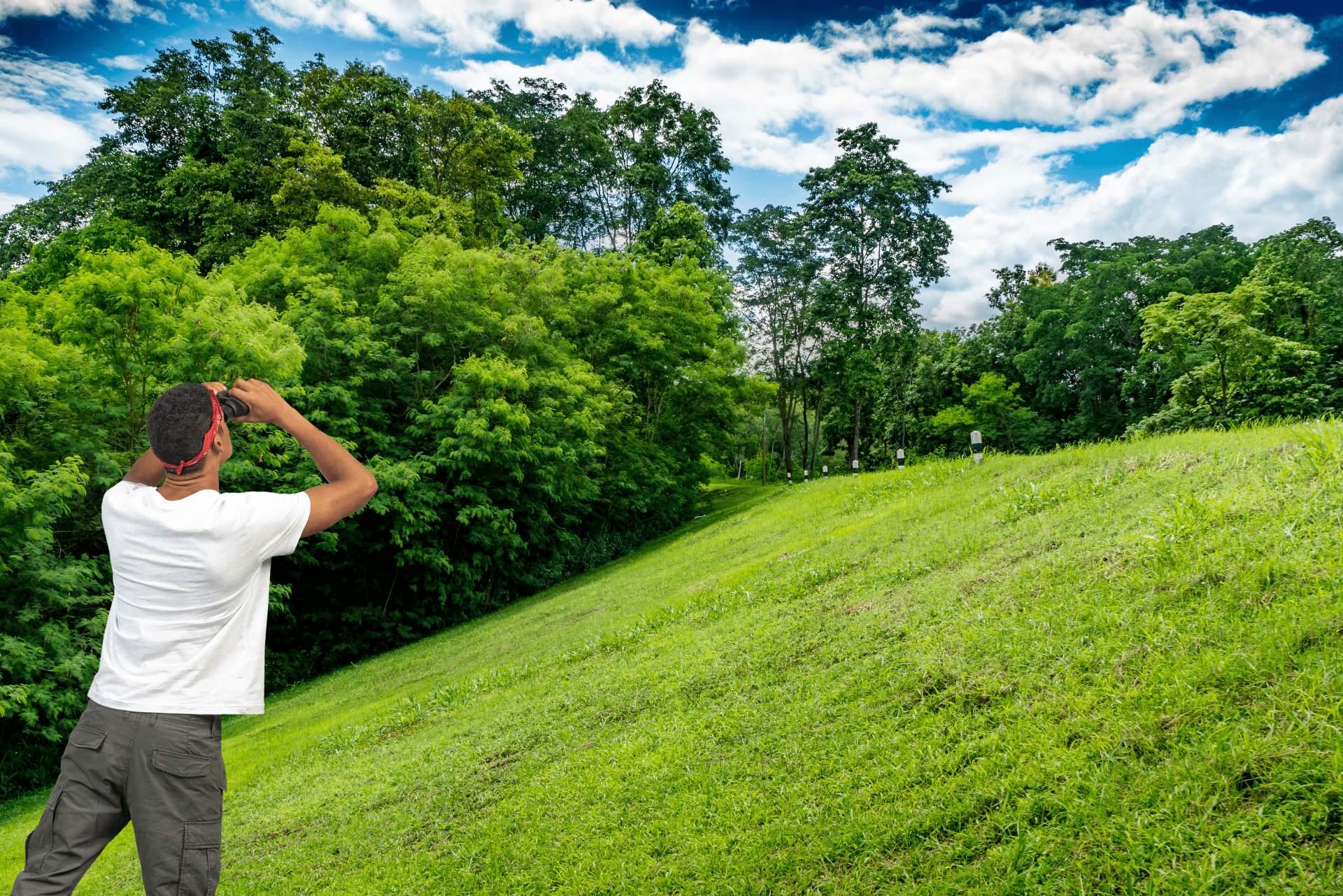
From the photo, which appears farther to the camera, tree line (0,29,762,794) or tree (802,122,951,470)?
tree (802,122,951,470)

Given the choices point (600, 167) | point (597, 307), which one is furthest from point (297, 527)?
point (600, 167)

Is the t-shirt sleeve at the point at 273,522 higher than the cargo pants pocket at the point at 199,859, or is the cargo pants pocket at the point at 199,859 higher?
the t-shirt sleeve at the point at 273,522

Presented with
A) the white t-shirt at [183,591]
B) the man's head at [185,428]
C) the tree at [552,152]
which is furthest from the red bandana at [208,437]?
the tree at [552,152]

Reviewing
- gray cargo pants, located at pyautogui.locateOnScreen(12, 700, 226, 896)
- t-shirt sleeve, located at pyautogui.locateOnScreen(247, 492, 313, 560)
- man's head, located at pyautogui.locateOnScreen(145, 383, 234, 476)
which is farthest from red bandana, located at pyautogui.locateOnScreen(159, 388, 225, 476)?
gray cargo pants, located at pyautogui.locateOnScreen(12, 700, 226, 896)

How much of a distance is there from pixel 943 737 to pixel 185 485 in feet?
13.5

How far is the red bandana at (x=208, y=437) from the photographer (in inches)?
104

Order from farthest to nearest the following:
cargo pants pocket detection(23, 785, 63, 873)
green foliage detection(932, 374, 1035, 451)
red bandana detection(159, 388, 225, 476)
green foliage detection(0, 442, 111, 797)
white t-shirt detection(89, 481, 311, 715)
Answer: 1. green foliage detection(932, 374, 1035, 451)
2. green foliage detection(0, 442, 111, 797)
3. red bandana detection(159, 388, 225, 476)
4. white t-shirt detection(89, 481, 311, 715)
5. cargo pants pocket detection(23, 785, 63, 873)

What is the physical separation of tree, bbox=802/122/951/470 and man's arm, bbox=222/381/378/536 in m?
32.0

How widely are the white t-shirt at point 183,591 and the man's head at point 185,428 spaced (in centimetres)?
14

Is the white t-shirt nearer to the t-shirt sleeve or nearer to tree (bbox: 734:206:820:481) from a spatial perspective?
the t-shirt sleeve

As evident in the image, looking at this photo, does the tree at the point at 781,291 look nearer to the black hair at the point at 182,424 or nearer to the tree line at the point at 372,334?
the tree line at the point at 372,334

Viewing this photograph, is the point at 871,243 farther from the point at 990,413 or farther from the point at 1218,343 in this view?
the point at 990,413

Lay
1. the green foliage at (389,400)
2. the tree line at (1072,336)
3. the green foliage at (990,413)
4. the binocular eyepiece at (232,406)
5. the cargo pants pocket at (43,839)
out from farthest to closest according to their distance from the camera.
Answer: the green foliage at (990,413), the tree line at (1072,336), the green foliage at (389,400), the binocular eyepiece at (232,406), the cargo pants pocket at (43,839)

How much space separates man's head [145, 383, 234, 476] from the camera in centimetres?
262
